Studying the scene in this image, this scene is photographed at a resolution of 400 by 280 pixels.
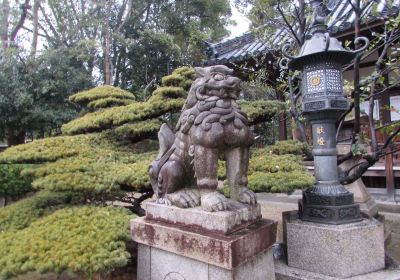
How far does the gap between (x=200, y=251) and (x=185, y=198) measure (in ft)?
1.54

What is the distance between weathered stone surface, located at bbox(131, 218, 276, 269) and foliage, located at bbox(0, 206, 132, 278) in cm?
23

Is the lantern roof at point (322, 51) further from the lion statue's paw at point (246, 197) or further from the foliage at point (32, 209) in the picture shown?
the foliage at point (32, 209)

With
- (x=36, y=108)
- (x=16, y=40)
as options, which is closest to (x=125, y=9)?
(x=16, y=40)

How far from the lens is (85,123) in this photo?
4.70m

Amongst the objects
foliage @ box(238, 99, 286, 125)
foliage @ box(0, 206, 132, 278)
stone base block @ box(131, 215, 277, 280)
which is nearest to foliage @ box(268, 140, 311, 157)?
foliage @ box(238, 99, 286, 125)

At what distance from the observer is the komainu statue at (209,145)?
8.46ft

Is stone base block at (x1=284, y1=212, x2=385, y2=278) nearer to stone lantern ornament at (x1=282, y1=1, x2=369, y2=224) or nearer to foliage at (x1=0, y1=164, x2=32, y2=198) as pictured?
stone lantern ornament at (x1=282, y1=1, x2=369, y2=224)

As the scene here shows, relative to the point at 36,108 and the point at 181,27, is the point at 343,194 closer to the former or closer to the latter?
the point at 36,108

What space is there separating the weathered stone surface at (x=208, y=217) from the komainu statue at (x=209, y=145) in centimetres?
6

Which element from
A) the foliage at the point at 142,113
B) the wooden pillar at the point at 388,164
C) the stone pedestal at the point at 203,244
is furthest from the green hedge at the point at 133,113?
the wooden pillar at the point at 388,164

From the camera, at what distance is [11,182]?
27.3ft

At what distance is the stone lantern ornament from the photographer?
345 cm

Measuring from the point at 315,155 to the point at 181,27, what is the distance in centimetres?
1130

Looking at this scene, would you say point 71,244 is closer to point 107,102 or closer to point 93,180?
point 93,180
